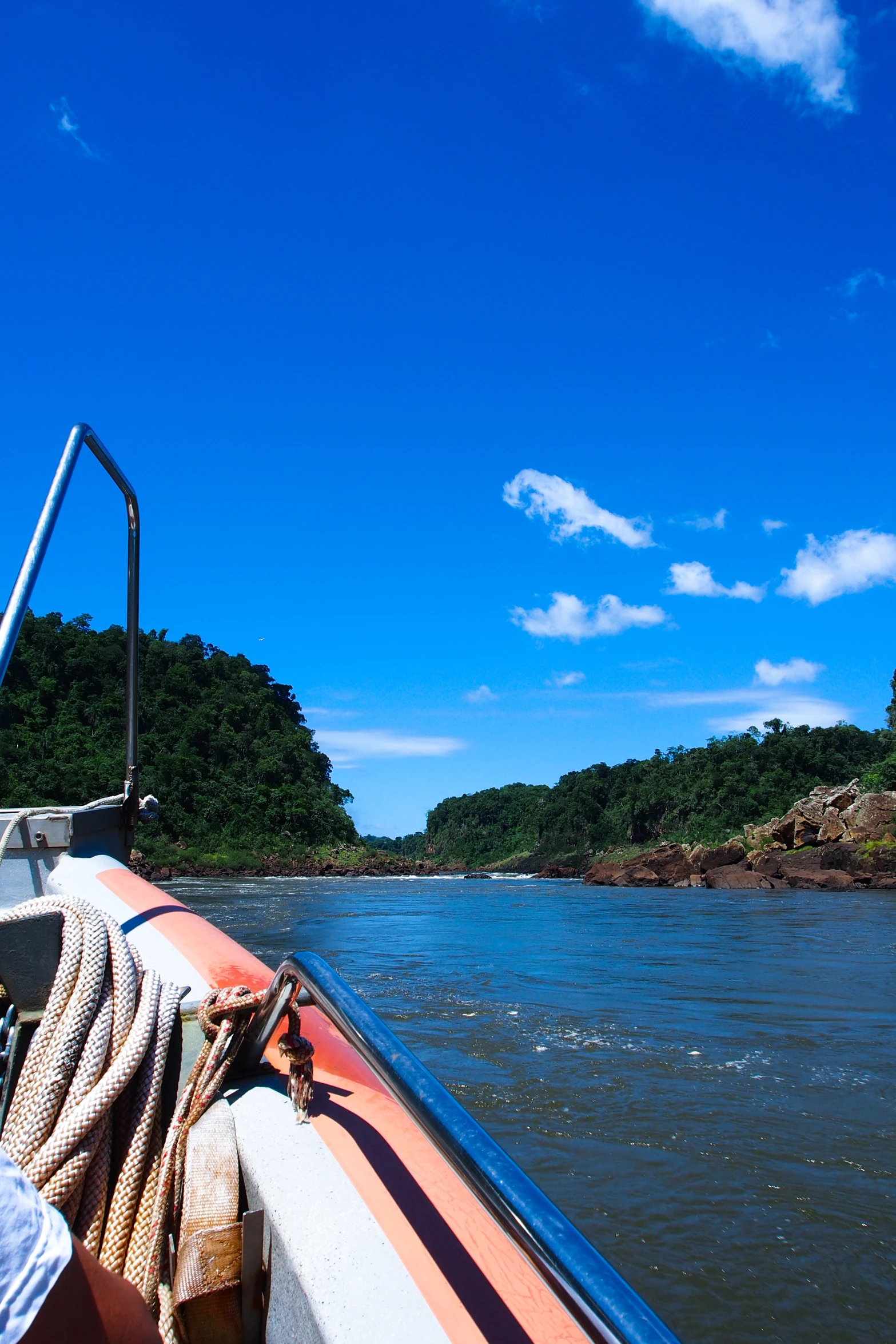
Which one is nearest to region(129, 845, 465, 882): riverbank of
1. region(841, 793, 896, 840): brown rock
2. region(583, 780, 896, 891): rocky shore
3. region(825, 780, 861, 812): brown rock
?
region(583, 780, 896, 891): rocky shore

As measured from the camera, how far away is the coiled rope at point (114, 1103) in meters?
1.22

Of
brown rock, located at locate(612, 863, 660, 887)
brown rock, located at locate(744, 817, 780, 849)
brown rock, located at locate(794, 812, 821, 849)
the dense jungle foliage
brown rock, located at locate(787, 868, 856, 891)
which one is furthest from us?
the dense jungle foliage

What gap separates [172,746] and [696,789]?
3191 centimetres

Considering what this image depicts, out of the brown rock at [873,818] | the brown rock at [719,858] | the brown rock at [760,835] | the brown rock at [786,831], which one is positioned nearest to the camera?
the brown rock at [873,818]

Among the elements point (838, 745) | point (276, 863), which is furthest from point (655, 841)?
point (276, 863)

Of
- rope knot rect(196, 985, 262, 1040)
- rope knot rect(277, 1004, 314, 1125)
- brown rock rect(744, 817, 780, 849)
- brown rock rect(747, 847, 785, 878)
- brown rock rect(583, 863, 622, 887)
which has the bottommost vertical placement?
brown rock rect(583, 863, 622, 887)

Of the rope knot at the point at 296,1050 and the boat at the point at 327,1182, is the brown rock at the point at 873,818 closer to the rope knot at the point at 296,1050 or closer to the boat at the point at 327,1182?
the boat at the point at 327,1182

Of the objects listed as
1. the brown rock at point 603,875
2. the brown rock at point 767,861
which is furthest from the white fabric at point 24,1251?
the brown rock at point 603,875

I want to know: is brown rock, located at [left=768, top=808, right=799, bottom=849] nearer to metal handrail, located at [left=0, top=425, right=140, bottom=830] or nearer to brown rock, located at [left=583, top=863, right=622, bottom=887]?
brown rock, located at [left=583, top=863, right=622, bottom=887]

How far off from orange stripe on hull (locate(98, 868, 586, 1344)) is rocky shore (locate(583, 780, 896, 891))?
23801 millimetres

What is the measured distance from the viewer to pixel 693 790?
47938 mm

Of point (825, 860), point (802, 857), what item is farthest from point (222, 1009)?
point (802, 857)

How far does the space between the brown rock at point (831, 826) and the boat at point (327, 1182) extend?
30.2 meters

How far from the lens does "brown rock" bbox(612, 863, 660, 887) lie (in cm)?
2986
